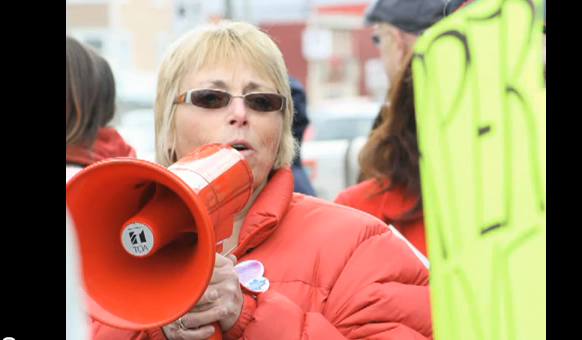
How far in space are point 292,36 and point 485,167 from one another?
1366 inches

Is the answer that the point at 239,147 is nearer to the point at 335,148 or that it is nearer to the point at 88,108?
the point at 88,108

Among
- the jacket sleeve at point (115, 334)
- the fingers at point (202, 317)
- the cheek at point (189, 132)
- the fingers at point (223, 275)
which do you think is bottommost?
the jacket sleeve at point (115, 334)

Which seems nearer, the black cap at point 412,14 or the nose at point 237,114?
the nose at point 237,114

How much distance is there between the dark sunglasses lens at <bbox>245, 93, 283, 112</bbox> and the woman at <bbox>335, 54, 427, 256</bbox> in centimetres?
99

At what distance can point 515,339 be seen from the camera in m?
1.17

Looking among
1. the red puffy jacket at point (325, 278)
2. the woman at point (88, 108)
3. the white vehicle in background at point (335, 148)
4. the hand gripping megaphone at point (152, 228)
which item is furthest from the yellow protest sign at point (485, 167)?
the white vehicle in background at point (335, 148)

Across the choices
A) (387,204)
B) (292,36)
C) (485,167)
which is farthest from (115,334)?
(292,36)

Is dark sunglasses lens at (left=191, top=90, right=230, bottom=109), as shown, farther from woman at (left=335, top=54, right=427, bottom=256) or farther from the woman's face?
woman at (left=335, top=54, right=427, bottom=256)

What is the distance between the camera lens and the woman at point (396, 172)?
326 centimetres

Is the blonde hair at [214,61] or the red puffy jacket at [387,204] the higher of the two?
the blonde hair at [214,61]

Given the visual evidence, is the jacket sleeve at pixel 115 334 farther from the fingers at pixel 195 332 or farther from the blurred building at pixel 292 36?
the blurred building at pixel 292 36

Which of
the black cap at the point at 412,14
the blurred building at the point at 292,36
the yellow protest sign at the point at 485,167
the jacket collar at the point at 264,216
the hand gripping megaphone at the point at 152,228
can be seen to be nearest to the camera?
the yellow protest sign at the point at 485,167

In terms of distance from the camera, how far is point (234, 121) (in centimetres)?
231
